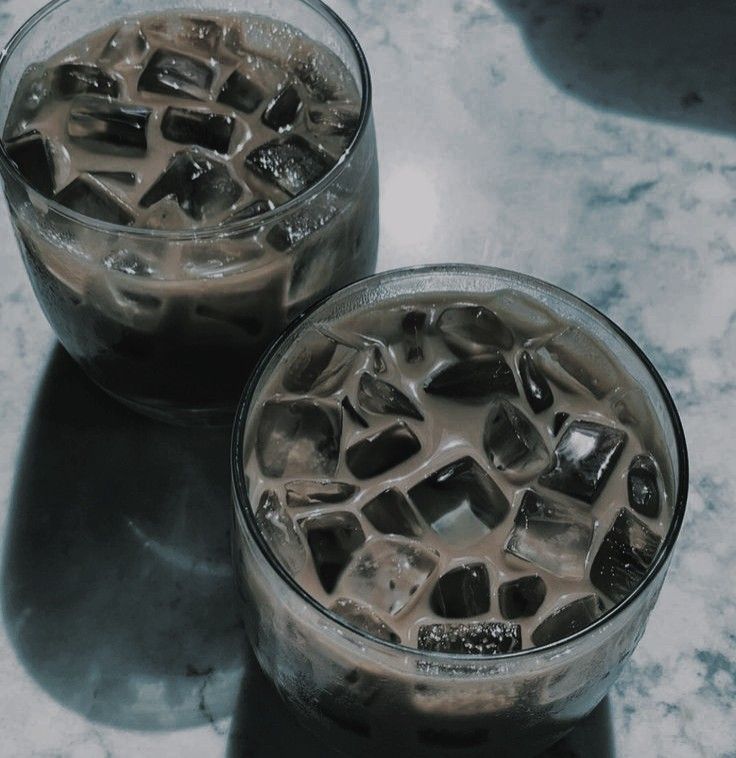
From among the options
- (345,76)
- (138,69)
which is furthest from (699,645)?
(138,69)

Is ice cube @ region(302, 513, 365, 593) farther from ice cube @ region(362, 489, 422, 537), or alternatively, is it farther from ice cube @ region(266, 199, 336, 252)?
ice cube @ region(266, 199, 336, 252)

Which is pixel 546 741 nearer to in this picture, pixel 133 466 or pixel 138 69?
pixel 133 466

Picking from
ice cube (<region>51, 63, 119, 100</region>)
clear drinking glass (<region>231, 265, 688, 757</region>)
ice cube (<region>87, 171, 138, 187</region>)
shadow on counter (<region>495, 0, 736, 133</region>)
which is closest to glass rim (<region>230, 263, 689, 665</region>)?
clear drinking glass (<region>231, 265, 688, 757</region>)

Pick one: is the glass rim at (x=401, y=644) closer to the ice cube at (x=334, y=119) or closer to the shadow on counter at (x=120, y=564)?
the ice cube at (x=334, y=119)

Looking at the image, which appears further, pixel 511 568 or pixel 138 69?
pixel 138 69

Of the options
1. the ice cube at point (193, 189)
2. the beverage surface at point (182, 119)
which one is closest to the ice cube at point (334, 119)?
the beverage surface at point (182, 119)

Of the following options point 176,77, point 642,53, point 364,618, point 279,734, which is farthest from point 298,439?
point 642,53
